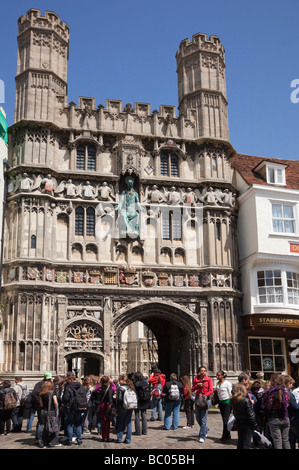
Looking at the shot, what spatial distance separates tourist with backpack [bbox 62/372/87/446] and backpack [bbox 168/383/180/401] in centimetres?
308

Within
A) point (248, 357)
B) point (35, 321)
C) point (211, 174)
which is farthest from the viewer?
point (211, 174)

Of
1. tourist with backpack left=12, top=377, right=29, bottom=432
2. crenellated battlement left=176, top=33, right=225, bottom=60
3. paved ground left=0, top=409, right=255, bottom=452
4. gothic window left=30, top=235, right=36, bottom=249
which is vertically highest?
crenellated battlement left=176, top=33, right=225, bottom=60

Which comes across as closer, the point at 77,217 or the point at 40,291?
the point at 40,291

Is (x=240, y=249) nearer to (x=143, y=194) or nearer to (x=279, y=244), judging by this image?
(x=279, y=244)

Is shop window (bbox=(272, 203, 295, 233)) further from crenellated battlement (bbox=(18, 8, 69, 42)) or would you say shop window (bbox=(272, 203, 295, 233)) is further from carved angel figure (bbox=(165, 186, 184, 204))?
crenellated battlement (bbox=(18, 8, 69, 42))

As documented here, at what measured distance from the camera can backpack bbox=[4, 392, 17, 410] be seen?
14404mm

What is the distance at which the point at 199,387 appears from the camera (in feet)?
43.7

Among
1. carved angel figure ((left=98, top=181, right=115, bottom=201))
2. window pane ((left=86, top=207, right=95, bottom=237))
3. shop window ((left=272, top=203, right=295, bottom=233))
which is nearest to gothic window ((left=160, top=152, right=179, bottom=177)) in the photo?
carved angel figure ((left=98, top=181, right=115, bottom=201))

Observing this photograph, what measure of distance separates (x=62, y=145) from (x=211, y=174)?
7.86m

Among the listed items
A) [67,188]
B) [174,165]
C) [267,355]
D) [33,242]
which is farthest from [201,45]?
[267,355]

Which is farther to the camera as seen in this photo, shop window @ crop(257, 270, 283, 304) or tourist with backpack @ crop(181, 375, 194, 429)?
Result: shop window @ crop(257, 270, 283, 304)

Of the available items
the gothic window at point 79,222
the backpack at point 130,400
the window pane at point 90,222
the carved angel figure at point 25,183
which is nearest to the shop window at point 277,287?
the window pane at point 90,222

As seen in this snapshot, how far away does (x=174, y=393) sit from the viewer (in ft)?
49.1
